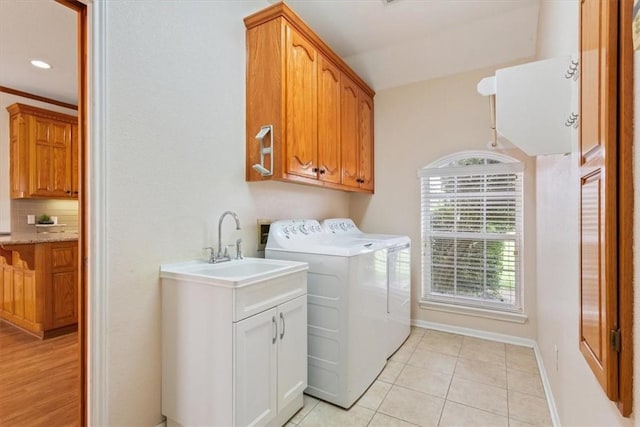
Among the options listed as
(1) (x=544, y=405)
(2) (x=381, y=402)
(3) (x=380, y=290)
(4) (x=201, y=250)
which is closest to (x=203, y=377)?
(4) (x=201, y=250)

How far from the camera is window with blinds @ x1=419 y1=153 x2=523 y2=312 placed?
9.67 feet

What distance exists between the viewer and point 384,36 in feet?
9.64

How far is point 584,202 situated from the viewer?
102cm

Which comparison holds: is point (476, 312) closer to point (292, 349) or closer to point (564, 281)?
point (564, 281)

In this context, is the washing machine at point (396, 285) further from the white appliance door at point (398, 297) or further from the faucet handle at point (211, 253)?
the faucet handle at point (211, 253)

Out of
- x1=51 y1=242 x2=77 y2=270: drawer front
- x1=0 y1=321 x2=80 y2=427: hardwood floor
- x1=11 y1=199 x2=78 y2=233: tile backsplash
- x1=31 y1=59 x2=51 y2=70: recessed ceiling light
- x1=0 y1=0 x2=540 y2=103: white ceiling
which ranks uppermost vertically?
Answer: x1=0 y1=0 x2=540 y2=103: white ceiling

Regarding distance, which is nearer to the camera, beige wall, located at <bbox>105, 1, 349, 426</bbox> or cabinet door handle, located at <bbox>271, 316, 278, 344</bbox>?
beige wall, located at <bbox>105, 1, 349, 426</bbox>

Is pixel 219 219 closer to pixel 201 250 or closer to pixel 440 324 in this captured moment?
pixel 201 250

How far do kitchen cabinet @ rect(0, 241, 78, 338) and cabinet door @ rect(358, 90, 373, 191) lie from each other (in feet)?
10.6

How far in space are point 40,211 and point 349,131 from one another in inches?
155

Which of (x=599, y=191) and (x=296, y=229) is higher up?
(x=599, y=191)

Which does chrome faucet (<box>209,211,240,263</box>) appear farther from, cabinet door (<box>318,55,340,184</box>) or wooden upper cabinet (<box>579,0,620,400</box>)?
wooden upper cabinet (<box>579,0,620,400</box>)

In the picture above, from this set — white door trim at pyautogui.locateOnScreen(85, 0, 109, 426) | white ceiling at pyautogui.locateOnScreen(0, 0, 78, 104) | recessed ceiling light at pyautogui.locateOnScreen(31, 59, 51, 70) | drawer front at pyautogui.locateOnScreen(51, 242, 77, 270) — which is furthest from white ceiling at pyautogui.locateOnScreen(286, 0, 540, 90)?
drawer front at pyautogui.locateOnScreen(51, 242, 77, 270)

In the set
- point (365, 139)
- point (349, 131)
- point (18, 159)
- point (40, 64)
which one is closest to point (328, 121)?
point (349, 131)
